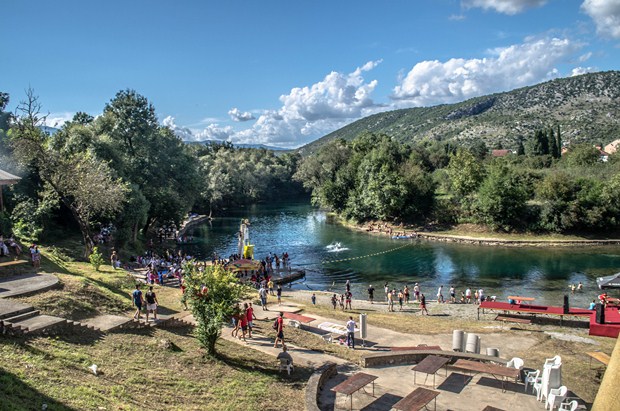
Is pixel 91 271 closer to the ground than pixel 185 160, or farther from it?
closer to the ground

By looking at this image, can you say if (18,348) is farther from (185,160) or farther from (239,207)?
(239,207)

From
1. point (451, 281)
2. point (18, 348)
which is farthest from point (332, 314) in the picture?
point (451, 281)

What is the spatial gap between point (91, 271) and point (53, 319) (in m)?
11.7

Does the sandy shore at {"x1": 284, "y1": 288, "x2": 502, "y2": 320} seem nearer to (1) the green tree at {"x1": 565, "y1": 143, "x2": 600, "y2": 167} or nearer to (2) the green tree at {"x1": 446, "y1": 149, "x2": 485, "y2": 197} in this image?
(2) the green tree at {"x1": 446, "y1": 149, "x2": 485, "y2": 197}

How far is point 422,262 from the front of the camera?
152 feet

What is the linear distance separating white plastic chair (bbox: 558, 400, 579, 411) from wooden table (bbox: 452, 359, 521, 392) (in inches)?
56.4

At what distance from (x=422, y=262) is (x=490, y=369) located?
112 ft

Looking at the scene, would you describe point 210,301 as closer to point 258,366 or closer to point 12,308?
point 258,366

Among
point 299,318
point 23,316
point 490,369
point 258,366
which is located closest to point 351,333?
point 299,318

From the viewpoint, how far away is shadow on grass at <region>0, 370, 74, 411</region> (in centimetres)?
843

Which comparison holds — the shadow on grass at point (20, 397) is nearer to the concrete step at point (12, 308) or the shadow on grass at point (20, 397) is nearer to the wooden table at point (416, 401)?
the concrete step at point (12, 308)

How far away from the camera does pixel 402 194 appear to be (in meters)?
69.7

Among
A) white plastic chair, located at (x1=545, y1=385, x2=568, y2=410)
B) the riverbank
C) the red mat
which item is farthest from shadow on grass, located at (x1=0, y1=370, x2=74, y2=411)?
the riverbank

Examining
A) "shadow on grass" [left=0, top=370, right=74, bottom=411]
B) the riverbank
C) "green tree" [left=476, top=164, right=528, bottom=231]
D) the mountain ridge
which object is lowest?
the riverbank
